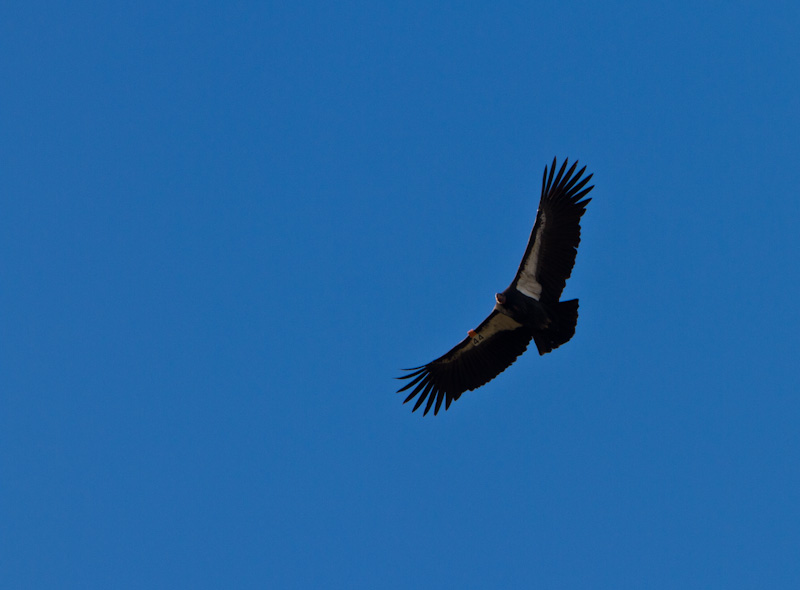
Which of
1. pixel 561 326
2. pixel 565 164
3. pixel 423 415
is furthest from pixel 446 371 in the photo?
pixel 565 164

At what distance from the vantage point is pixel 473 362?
23828mm

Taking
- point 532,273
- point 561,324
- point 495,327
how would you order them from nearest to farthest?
point 561,324, point 532,273, point 495,327

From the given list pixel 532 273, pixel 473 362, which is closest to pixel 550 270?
pixel 532 273

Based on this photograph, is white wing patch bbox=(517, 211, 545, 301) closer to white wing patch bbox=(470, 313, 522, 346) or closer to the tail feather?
→ the tail feather

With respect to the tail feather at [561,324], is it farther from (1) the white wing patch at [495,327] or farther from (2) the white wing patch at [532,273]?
(1) the white wing patch at [495,327]

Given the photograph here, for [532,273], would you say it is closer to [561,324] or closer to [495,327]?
[561,324]

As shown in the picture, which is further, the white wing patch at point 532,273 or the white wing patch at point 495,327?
the white wing patch at point 495,327

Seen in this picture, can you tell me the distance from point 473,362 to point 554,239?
3458mm

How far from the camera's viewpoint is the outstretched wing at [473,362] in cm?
2339

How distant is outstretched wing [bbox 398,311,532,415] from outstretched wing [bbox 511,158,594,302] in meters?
1.10

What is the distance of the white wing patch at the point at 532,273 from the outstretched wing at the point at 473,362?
82 cm

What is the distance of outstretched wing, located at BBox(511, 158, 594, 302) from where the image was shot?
73.4 feet

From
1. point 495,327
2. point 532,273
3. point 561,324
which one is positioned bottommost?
point 561,324

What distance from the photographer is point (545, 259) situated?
73.8 feet
